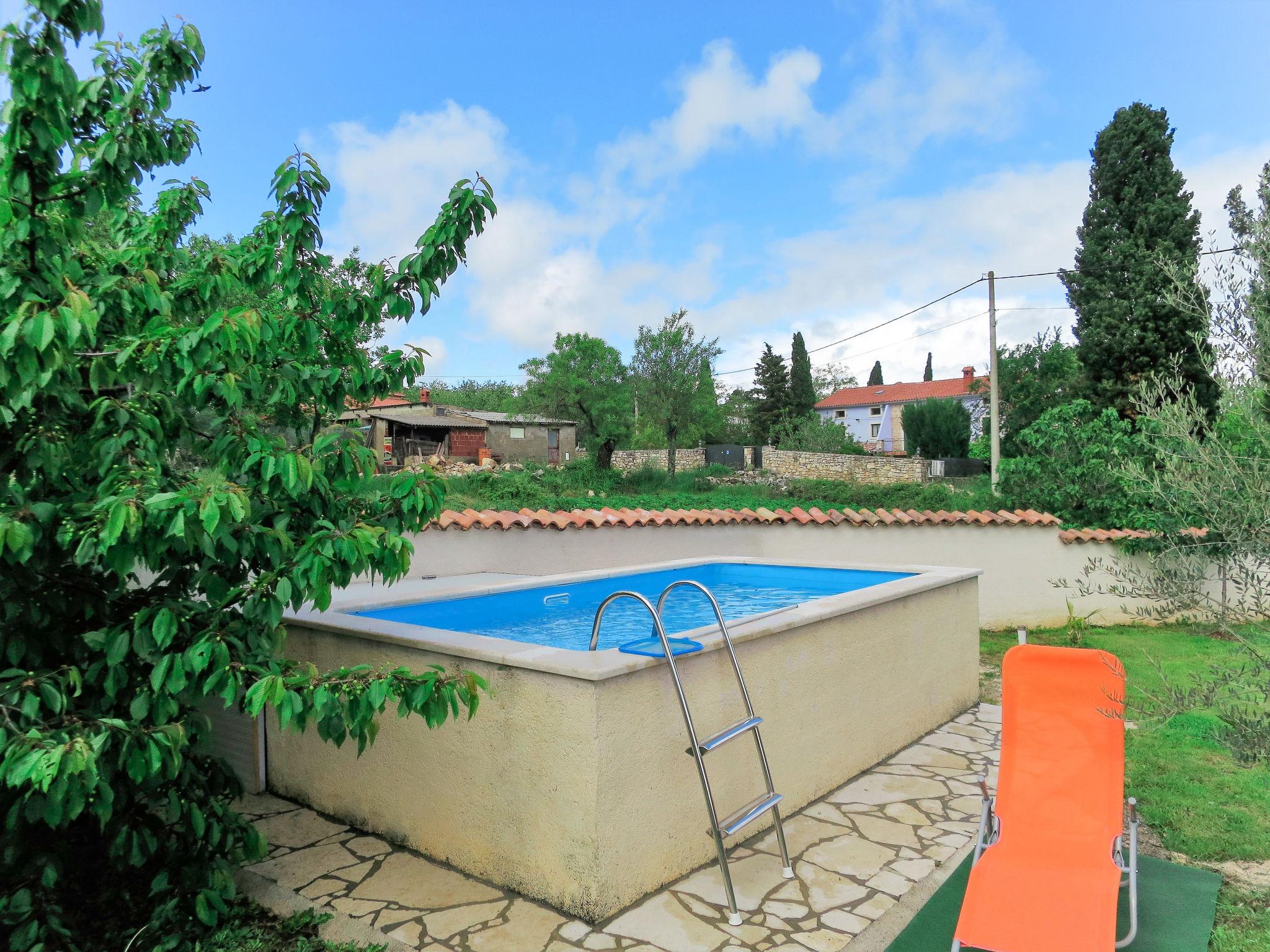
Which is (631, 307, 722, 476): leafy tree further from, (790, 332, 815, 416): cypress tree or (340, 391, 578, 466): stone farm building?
(790, 332, 815, 416): cypress tree

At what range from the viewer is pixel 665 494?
21.0m

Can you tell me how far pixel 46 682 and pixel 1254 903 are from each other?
528 cm

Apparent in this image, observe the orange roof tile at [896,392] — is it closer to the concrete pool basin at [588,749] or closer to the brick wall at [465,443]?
the brick wall at [465,443]

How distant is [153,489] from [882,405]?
197ft

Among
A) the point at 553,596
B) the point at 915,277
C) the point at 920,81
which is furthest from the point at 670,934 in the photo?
the point at 915,277

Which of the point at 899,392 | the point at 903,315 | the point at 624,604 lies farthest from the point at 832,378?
the point at 624,604

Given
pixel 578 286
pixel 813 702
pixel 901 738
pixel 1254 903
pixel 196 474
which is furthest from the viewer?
pixel 578 286

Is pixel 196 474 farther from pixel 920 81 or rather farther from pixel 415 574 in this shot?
pixel 920 81

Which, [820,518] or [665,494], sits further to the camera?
[665,494]

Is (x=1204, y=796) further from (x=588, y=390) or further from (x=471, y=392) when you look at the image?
(x=471, y=392)

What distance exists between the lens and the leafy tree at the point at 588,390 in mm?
31828

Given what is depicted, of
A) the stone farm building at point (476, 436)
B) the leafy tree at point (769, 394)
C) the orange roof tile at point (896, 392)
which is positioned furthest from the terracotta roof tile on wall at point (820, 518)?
the orange roof tile at point (896, 392)

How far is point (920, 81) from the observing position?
14.3m

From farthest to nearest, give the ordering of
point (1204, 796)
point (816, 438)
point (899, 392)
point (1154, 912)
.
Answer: point (899, 392) → point (816, 438) → point (1204, 796) → point (1154, 912)
